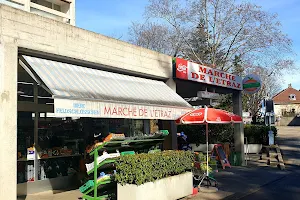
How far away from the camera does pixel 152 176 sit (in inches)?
279

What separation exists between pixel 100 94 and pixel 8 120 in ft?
6.79

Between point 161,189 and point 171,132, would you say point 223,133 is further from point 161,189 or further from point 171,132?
point 161,189

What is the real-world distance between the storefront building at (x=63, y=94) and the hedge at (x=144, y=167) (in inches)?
47.9

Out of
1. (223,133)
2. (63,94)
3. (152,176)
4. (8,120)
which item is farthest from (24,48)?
(223,133)

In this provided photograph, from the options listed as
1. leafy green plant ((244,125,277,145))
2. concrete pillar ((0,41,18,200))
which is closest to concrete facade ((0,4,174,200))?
concrete pillar ((0,41,18,200))

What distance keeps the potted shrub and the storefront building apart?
1291mm

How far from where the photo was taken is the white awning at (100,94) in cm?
666

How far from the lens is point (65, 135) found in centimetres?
1027

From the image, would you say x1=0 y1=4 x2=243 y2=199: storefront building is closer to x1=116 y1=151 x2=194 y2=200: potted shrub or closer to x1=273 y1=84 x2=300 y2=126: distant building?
x1=116 y1=151 x2=194 y2=200: potted shrub

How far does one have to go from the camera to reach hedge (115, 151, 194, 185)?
679cm

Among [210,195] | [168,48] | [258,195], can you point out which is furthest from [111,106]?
[168,48]

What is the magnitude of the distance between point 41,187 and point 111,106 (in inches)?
139

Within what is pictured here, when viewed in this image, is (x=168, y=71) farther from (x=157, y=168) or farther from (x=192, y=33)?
(x=192, y=33)

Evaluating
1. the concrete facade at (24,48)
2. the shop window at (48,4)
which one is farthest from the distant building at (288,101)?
the concrete facade at (24,48)
